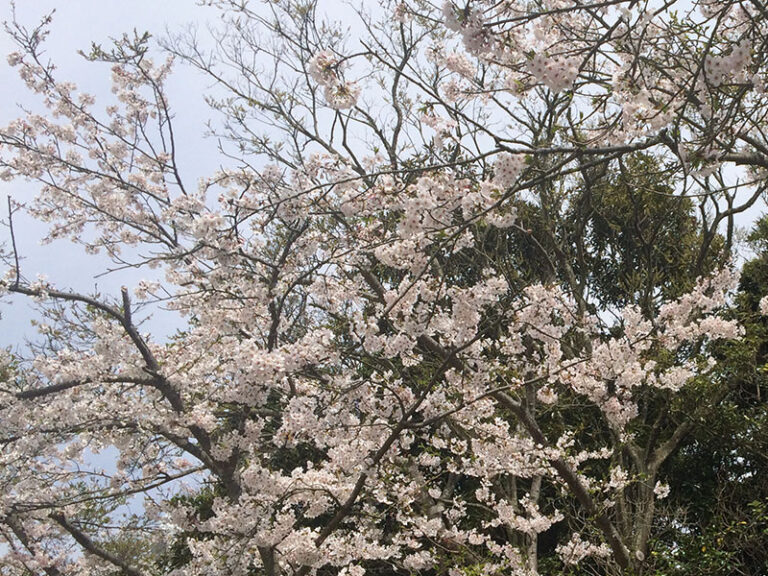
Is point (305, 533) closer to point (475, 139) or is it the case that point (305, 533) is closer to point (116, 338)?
point (116, 338)

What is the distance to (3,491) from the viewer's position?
585cm

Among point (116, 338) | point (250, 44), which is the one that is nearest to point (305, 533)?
point (116, 338)

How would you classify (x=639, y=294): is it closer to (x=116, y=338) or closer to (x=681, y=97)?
(x=681, y=97)

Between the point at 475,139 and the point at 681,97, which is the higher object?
the point at 475,139

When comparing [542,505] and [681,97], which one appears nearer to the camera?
[681,97]

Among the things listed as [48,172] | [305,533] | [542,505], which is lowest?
[305,533]

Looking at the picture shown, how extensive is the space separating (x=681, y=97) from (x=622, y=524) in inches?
194

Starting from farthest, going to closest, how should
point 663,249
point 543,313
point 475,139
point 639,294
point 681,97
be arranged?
point 663,249, point 639,294, point 475,139, point 543,313, point 681,97

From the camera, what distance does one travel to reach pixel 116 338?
498cm

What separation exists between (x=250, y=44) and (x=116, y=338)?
4713 millimetres

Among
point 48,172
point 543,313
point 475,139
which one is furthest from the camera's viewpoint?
point 475,139

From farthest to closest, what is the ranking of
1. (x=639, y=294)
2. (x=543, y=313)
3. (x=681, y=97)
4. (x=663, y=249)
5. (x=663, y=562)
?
(x=663, y=249), (x=639, y=294), (x=663, y=562), (x=543, y=313), (x=681, y=97)

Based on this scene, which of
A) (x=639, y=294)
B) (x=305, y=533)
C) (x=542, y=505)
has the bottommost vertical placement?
(x=305, y=533)

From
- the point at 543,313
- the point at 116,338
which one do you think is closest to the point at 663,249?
A: the point at 543,313
